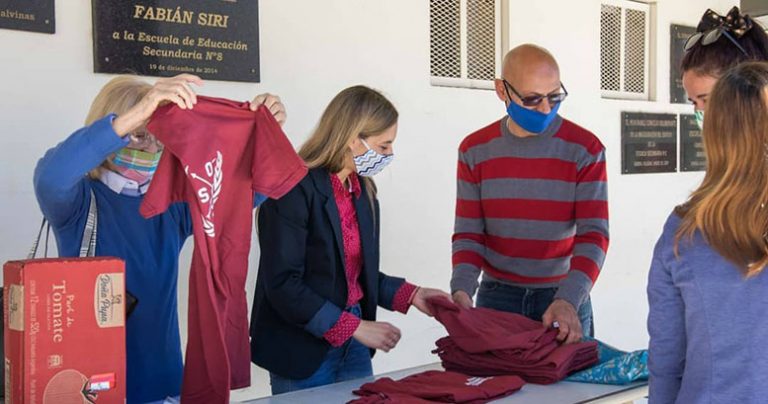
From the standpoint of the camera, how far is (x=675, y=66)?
19.6 feet

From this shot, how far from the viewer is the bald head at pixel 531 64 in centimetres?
301

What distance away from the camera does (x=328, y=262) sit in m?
2.54

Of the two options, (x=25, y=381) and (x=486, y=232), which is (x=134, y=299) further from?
(x=486, y=232)

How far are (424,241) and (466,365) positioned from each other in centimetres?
206

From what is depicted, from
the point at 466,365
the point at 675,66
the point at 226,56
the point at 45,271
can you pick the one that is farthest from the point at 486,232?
the point at 675,66

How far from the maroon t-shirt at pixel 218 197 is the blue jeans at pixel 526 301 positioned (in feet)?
3.61

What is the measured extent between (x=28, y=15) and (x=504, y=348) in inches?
80.8

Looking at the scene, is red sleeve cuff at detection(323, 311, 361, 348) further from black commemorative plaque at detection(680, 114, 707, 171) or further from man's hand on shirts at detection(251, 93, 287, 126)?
black commemorative plaque at detection(680, 114, 707, 171)

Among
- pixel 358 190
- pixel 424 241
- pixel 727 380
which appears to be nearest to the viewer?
pixel 727 380

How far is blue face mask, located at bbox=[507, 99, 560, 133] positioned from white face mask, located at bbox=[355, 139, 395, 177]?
0.57 m

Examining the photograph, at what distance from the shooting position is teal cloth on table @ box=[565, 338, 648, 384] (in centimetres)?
242

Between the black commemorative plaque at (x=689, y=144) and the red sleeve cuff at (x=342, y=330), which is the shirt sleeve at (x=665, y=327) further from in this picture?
the black commemorative plaque at (x=689, y=144)

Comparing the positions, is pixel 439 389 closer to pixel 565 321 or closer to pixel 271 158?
pixel 565 321

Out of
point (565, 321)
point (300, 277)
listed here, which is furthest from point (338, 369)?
point (565, 321)
